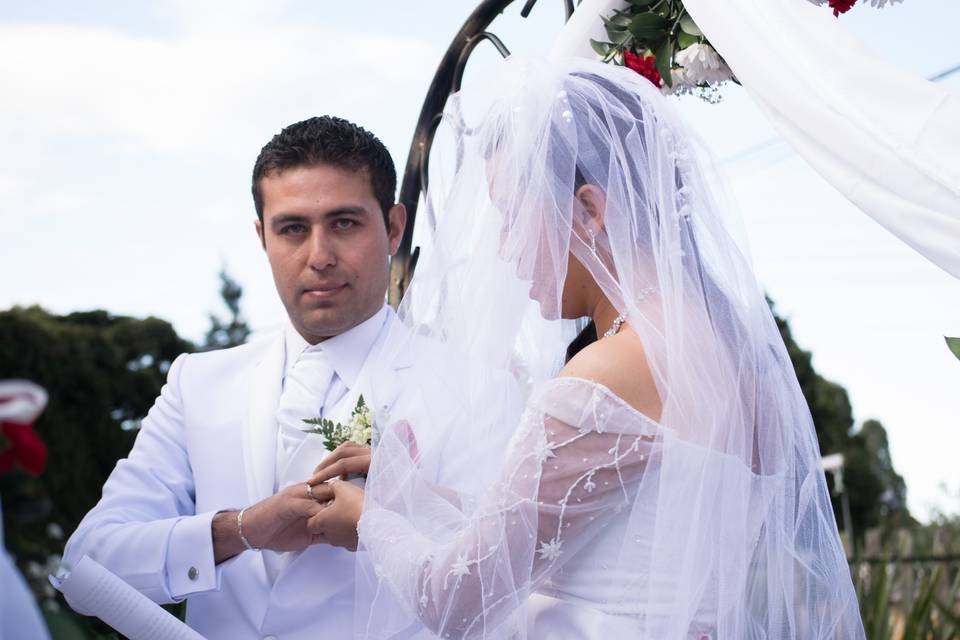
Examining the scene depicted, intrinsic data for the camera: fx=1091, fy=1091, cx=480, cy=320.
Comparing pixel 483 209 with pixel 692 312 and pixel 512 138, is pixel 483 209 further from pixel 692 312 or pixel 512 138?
pixel 692 312

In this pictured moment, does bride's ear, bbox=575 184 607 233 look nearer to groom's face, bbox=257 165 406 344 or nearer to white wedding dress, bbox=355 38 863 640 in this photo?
white wedding dress, bbox=355 38 863 640

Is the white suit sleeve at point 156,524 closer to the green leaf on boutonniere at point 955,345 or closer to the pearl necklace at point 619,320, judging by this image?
the pearl necklace at point 619,320

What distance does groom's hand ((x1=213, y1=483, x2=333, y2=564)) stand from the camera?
116 inches

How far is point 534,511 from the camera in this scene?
247cm

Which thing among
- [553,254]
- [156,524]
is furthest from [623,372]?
[156,524]

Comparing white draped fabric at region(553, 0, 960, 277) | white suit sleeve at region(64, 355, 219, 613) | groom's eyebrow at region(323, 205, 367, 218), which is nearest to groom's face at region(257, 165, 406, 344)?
groom's eyebrow at region(323, 205, 367, 218)

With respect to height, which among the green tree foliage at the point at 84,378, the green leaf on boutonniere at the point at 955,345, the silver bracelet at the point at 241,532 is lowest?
the green tree foliage at the point at 84,378

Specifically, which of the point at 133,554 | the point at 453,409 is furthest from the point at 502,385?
the point at 133,554

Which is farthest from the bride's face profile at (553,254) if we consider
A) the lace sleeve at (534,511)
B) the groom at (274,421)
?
the groom at (274,421)

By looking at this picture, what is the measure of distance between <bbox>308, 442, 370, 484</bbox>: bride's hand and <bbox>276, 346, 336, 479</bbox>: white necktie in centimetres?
36

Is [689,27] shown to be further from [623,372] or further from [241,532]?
[241,532]

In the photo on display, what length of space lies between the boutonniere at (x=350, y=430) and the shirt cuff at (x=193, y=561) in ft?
1.42

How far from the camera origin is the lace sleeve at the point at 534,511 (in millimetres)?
2461

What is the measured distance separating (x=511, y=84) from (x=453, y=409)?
86cm
